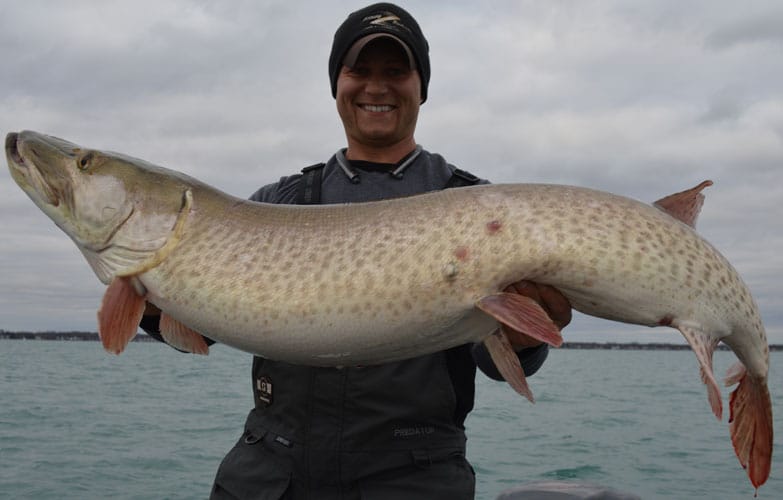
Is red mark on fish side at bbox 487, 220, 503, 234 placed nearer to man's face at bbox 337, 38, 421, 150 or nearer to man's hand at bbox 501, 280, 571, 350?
man's hand at bbox 501, 280, 571, 350

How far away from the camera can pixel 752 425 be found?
305cm

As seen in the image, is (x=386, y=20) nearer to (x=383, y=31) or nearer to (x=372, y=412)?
(x=383, y=31)

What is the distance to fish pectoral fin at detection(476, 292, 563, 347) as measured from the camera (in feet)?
8.23

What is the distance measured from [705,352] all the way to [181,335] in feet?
6.87

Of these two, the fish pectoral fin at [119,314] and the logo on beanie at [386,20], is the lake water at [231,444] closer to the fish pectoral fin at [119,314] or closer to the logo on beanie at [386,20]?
the fish pectoral fin at [119,314]

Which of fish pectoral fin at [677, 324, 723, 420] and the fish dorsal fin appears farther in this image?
the fish dorsal fin

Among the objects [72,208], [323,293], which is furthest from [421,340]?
[72,208]

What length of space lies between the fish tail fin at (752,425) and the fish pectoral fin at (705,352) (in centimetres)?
33

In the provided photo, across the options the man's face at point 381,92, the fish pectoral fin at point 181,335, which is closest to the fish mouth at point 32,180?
the fish pectoral fin at point 181,335

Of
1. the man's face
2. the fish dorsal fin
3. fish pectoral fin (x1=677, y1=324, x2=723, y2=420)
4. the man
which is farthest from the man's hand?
the man's face

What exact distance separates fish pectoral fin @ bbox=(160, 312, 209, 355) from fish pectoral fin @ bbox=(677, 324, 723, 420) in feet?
6.33

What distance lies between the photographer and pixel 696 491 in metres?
10.9

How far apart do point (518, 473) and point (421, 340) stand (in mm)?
9971

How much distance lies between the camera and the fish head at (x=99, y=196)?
2.87 metres
